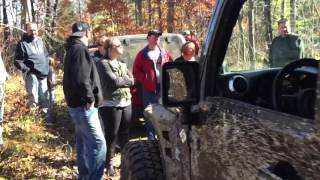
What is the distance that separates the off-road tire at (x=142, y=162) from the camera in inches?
155

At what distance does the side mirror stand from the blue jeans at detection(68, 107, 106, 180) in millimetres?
2794

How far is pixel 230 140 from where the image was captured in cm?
252

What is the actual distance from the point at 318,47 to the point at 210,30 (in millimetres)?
676

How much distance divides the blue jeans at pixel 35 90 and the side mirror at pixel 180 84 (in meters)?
6.89

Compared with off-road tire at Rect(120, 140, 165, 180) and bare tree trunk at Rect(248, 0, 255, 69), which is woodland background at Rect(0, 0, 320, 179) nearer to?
bare tree trunk at Rect(248, 0, 255, 69)

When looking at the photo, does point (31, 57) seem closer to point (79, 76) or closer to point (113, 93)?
point (113, 93)

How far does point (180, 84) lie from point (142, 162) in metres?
1.12

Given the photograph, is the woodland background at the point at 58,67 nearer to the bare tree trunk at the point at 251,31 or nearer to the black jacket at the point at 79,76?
the bare tree trunk at the point at 251,31

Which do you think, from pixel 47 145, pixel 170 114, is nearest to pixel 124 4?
pixel 47 145

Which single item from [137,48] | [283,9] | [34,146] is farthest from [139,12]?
[283,9]

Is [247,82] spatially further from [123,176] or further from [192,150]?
[123,176]

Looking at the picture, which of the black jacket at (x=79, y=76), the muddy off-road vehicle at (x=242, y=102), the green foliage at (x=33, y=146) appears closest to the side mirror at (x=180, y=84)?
the muddy off-road vehicle at (x=242, y=102)

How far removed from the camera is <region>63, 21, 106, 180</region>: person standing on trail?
5.73 metres

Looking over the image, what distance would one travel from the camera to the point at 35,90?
9867mm
